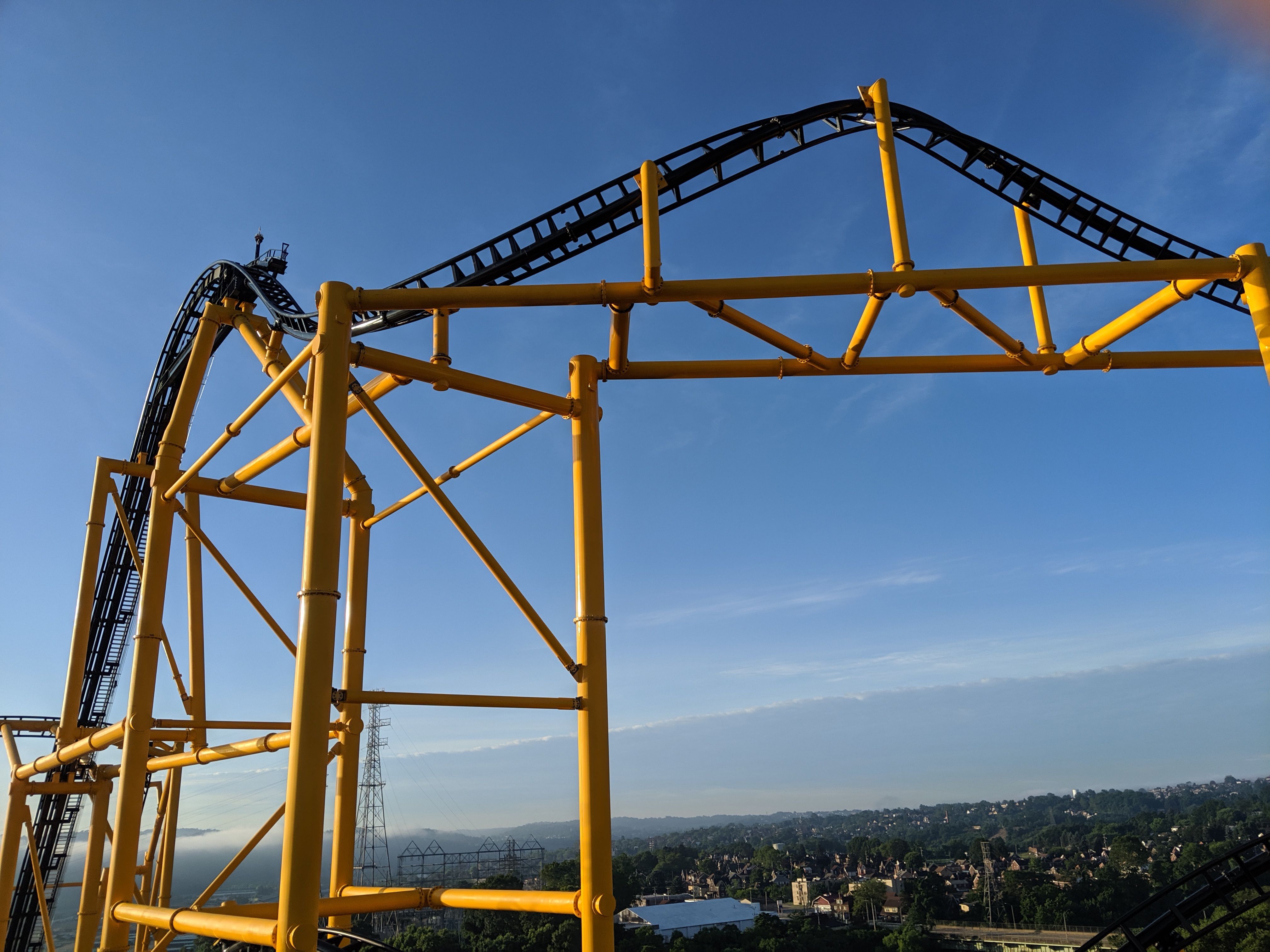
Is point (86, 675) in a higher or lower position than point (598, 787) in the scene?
higher

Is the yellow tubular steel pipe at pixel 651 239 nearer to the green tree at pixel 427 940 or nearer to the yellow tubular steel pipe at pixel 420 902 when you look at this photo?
the yellow tubular steel pipe at pixel 420 902

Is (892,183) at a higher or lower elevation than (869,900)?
higher

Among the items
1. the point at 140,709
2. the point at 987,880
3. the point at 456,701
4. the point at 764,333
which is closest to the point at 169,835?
the point at 140,709

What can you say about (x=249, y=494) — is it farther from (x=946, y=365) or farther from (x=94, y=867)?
(x=946, y=365)

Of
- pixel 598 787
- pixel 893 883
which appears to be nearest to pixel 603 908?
pixel 598 787

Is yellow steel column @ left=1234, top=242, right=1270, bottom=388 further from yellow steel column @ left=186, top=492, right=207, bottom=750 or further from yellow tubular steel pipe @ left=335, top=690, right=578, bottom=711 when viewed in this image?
yellow steel column @ left=186, top=492, right=207, bottom=750

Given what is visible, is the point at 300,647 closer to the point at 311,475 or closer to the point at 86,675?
the point at 311,475
